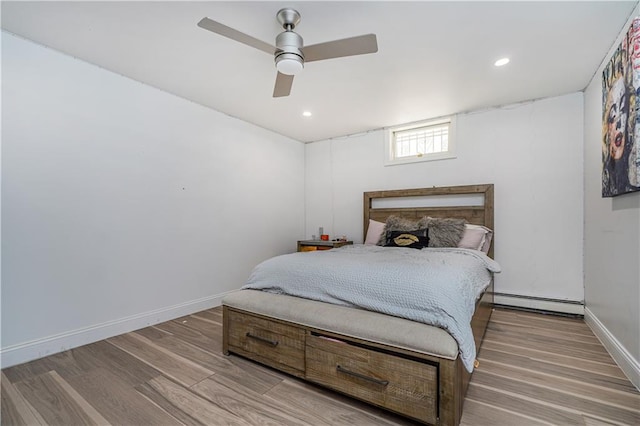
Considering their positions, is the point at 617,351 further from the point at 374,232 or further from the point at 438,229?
the point at 374,232

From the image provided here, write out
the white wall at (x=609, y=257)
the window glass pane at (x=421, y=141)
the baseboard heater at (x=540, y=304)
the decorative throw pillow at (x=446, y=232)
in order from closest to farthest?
the white wall at (x=609, y=257) → the baseboard heater at (x=540, y=304) → the decorative throw pillow at (x=446, y=232) → the window glass pane at (x=421, y=141)

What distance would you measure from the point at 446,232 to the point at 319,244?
5.72 ft

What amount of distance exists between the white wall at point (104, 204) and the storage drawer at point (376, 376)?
198cm

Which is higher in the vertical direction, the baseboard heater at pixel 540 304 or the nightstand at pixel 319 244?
the nightstand at pixel 319 244

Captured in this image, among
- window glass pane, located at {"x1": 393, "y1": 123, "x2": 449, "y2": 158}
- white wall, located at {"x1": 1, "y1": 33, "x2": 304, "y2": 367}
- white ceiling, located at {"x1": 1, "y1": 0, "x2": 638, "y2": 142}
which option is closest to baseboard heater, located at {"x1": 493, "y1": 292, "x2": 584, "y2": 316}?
window glass pane, located at {"x1": 393, "y1": 123, "x2": 449, "y2": 158}

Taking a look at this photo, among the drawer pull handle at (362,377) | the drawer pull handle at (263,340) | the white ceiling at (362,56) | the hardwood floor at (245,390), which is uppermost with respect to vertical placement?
the white ceiling at (362,56)

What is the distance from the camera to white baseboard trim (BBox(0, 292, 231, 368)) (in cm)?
206

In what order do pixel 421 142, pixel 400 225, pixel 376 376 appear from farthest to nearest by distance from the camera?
pixel 421 142 → pixel 400 225 → pixel 376 376

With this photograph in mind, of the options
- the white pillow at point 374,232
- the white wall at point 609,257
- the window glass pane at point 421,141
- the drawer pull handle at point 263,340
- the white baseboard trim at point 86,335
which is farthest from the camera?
the window glass pane at point 421,141

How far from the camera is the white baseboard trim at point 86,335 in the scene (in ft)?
6.76

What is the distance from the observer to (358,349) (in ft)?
5.28

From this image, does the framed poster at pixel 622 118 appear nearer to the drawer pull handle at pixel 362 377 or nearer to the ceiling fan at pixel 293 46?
the ceiling fan at pixel 293 46

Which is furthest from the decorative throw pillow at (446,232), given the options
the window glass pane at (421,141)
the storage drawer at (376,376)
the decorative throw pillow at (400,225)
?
the storage drawer at (376,376)

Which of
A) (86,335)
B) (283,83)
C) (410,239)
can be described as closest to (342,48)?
(283,83)
